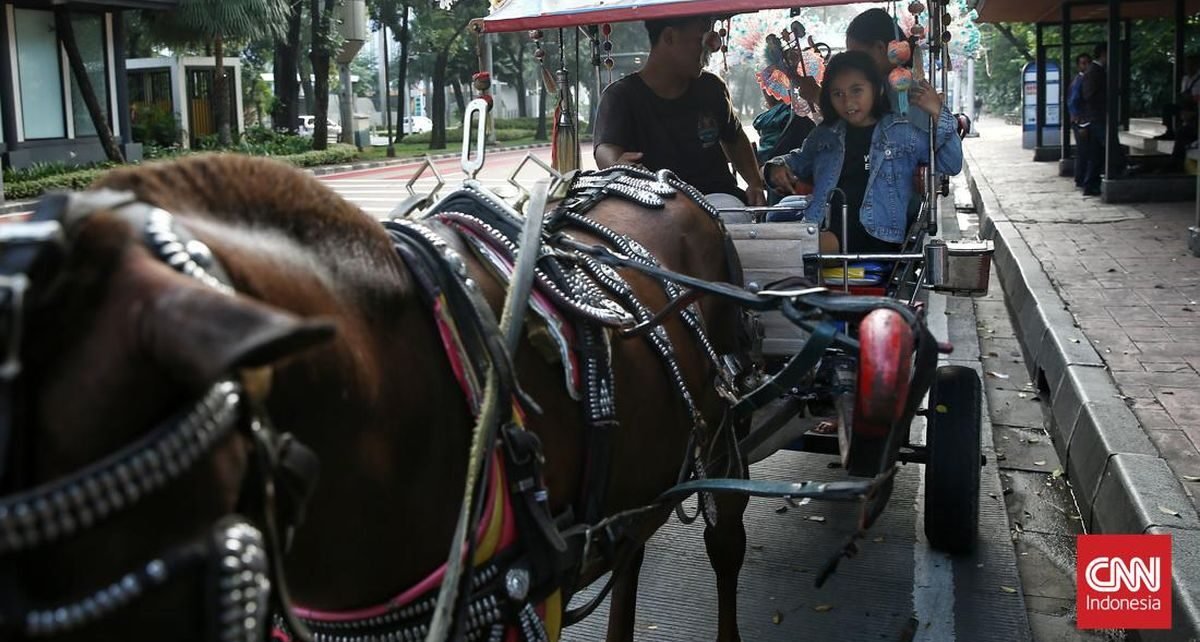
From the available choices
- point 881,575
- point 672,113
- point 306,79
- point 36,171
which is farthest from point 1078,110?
point 306,79

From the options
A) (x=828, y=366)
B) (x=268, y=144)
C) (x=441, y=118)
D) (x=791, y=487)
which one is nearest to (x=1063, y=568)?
(x=828, y=366)

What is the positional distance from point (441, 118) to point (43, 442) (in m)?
38.1

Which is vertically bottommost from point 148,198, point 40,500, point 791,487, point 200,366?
point 791,487

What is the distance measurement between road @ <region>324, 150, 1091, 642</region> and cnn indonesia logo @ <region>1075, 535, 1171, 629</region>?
16cm

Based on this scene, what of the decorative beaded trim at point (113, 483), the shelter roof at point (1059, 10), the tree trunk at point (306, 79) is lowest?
the decorative beaded trim at point (113, 483)

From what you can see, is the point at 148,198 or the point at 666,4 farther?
the point at 666,4

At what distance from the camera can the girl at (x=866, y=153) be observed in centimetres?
485

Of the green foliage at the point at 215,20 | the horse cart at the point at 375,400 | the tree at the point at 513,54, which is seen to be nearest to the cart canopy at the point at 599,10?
the horse cart at the point at 375,400

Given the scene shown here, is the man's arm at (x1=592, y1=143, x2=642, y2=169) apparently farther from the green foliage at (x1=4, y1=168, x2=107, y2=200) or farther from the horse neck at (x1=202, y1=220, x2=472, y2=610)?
the green foliage at (x1=4, y1=168, x2=107, y2=200)

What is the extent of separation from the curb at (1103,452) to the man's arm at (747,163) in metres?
1.99

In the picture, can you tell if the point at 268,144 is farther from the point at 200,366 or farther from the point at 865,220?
the point at 200,366

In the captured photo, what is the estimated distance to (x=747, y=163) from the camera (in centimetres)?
548

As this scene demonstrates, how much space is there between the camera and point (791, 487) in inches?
107

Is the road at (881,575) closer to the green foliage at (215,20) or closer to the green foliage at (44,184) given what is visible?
Answer: the green foliage at (44,184)
